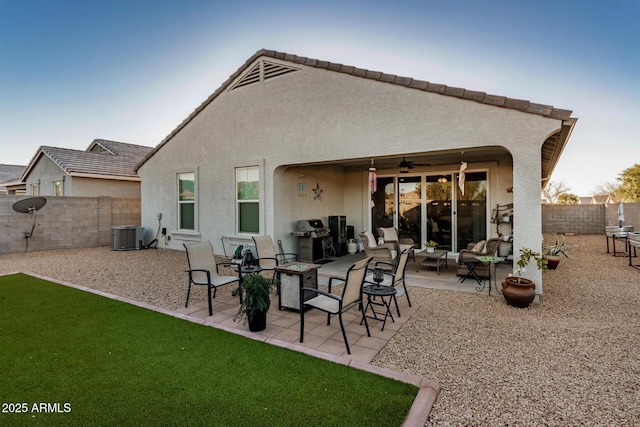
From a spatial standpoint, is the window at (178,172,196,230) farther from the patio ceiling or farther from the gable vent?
the patio ceiling

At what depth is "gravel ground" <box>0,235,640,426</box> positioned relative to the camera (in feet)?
8.73

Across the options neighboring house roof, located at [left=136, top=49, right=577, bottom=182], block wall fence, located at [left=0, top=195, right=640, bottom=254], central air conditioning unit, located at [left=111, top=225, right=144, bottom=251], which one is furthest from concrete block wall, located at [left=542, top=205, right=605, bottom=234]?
central air conditioning unit, located at [left=111, top=225, right=144, bottom=251]

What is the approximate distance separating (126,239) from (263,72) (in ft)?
27.9

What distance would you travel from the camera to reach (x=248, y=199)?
10.1 metres

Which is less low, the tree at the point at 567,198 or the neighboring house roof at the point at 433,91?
the neighboring house roof at the point at 433,91

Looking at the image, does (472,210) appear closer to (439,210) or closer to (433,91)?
(439,210)

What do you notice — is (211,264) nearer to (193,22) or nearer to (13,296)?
(13,296)

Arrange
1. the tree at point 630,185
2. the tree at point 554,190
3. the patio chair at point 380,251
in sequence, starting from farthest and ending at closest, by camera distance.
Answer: the tree at point 554,190 → the tree at point 630,185 → the patio chair at point 380,251

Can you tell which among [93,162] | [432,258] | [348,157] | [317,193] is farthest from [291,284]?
[93,162]

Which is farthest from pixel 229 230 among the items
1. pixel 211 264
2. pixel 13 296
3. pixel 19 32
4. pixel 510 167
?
pixel 19 32

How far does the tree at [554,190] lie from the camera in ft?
96.5

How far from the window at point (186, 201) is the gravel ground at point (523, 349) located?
13.9ft

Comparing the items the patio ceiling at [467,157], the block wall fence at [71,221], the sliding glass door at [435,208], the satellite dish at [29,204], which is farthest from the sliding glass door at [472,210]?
the satellite dish at [29,204]

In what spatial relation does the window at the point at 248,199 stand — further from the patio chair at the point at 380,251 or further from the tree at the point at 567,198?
the tree at the point at 567,198
